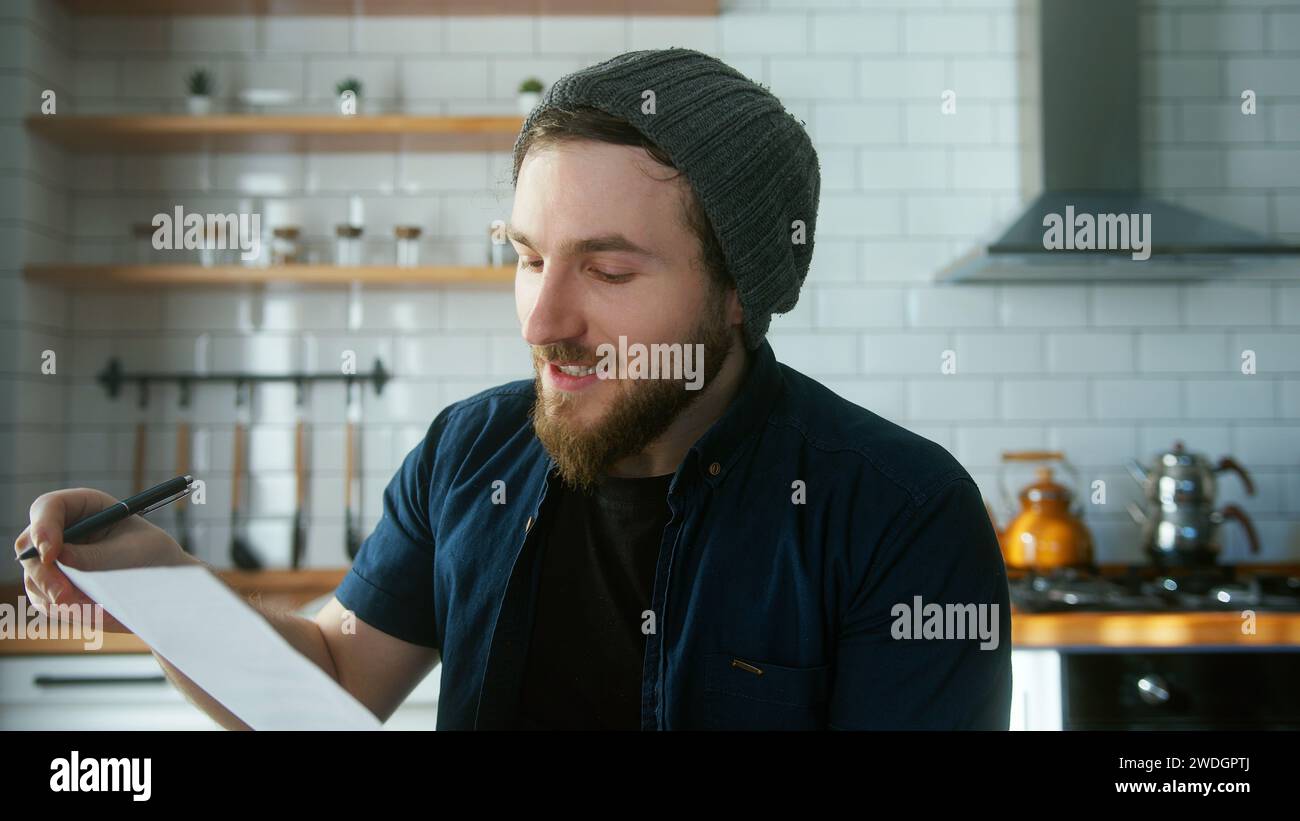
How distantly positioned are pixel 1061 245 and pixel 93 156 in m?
2.04

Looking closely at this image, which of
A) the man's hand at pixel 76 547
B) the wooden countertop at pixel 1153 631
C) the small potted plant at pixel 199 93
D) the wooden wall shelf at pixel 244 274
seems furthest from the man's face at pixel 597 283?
the small potted plant at pixel 199 93

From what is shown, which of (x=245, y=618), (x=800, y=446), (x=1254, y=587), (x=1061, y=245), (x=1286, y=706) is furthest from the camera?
(x=1061, y=245)

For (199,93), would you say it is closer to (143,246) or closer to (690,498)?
(143,246)

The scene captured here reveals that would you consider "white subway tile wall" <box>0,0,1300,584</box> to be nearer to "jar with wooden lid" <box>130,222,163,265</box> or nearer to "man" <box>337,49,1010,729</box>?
"jar with wooden lid" <box>130,222,163,265</box>

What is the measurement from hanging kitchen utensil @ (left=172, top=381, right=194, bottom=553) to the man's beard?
60.9 inches

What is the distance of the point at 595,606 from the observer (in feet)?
2.63

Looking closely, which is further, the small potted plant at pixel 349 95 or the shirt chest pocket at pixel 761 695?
the small potted plant at pixel 349 95

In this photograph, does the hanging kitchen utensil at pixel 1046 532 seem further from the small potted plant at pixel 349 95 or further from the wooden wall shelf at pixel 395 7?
the small potted plant at pixel 349 95

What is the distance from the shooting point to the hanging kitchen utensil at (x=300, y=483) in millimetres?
2055

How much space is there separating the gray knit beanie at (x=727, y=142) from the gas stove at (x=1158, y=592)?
105 cm

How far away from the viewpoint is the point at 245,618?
1.78 feet

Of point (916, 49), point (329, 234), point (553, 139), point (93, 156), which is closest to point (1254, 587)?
point (916, 49)
